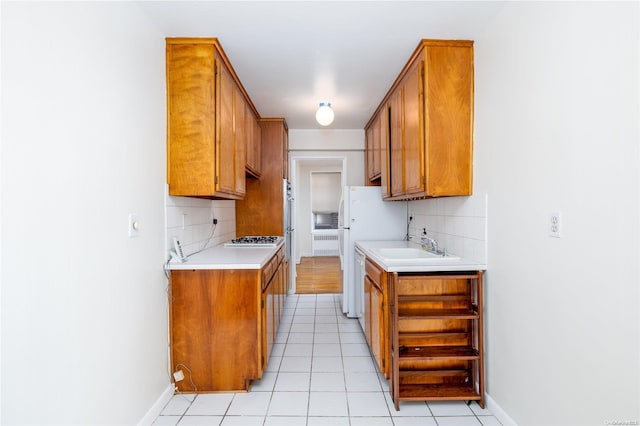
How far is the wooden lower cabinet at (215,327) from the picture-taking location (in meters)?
2.21

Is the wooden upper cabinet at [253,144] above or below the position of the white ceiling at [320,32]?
below

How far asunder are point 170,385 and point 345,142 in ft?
11.6

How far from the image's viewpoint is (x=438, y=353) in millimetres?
2117

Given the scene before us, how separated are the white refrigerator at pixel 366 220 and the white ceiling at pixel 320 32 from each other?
3.79 feet

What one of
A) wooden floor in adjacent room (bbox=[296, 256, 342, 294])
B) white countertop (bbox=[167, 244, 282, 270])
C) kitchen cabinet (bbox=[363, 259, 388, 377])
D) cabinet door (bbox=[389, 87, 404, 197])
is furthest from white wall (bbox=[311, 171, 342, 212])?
white countertop (bbox=[167, 244, 282, 270])

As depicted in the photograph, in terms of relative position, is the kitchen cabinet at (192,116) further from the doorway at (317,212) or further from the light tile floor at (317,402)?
the doorway at (317,212)

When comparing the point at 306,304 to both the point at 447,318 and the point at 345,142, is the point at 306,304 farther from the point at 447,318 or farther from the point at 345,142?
the point at 447,318

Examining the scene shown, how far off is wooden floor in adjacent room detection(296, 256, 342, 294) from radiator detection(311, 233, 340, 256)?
0.21m

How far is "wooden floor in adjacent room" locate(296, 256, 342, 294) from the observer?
5086 millimetres
